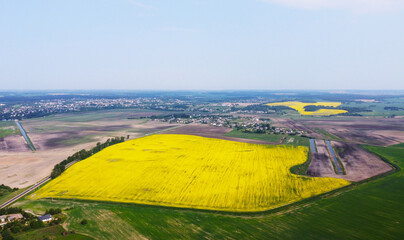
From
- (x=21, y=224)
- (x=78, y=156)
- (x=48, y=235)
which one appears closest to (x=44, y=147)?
(x=78, y=156)

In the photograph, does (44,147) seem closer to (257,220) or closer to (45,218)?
(45,218)

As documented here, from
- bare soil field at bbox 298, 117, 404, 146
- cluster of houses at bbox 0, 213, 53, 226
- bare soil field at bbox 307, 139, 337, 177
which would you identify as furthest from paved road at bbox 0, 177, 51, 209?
bare soil field at bbox 298, 117, 404, 146

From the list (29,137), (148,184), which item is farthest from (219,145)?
(29,137)

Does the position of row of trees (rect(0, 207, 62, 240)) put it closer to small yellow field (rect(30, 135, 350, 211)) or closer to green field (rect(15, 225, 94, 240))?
green field (rect(15, 225, 94, 240))

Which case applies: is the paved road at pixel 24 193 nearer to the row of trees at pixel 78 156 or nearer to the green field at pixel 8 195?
the green field at pixel 8 195

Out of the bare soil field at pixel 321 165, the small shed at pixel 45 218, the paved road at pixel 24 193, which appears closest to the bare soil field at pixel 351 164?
the bare soil field at pixel 321 165

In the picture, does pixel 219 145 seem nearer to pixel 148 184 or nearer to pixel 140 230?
pixel 148 184
